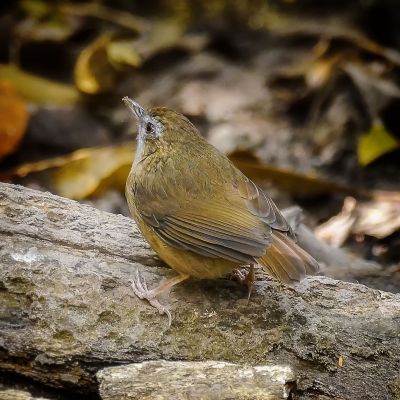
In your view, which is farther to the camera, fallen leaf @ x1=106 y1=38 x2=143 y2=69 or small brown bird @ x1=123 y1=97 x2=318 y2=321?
fallen leaf @ x1=106 y1=38 x2=143 y2=69

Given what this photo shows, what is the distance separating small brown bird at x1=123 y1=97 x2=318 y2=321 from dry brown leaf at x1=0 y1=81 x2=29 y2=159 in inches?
85.1

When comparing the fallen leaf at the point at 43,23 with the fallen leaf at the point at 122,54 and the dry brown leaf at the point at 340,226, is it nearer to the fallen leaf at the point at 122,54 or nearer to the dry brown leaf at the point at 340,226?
the fallen leaf at the point at 122,54

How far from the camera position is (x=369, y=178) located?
636 cm

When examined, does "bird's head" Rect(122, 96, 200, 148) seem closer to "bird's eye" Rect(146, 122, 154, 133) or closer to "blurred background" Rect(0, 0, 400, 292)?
"bird's eye" Rect(146, 122, 154, 133)

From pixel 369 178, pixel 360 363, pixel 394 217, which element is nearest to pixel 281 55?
pixel 369 178

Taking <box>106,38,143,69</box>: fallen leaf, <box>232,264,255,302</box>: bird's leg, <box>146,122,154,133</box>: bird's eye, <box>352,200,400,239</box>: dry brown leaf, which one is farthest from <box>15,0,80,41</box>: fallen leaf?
<box>232,264,255,302</box>: bird's leg

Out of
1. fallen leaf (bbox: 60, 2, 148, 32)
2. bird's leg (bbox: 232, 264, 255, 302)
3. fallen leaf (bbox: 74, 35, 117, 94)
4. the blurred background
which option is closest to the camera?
bird's leg (bbox: 232, 264, 255, 302)

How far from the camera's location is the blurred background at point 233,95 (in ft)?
19.8

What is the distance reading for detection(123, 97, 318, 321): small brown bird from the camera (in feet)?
12.0

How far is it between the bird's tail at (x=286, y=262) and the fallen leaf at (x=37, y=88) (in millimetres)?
3809

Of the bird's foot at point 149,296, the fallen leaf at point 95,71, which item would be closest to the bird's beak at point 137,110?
the bird's foot at point 149,296

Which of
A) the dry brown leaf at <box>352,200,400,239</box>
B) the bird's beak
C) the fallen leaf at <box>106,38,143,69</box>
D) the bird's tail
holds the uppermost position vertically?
the fallen leaf at <box>106,38,143,69</box>

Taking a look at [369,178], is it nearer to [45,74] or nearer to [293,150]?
[293,150]

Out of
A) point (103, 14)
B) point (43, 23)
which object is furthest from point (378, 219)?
point (43, 23)
